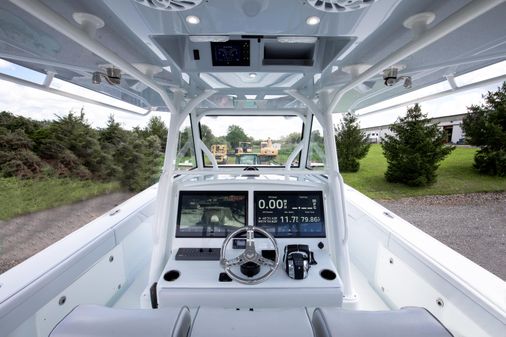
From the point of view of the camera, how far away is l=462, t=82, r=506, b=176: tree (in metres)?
5.56

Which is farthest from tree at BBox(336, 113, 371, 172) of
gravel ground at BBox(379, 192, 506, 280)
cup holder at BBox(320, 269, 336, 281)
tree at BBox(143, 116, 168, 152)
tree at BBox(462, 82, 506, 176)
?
cup holder at BBox(320, 269, 336, 281)

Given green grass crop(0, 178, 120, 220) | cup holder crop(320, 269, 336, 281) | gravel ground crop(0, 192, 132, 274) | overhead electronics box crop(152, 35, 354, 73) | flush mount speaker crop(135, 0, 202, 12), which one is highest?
overhead electronics box crop(152, 35, 354, 73)

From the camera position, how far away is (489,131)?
5965 millimetres

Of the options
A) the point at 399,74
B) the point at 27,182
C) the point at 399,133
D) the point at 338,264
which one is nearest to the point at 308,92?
the point at 399,74

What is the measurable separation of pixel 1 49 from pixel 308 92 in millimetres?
1883

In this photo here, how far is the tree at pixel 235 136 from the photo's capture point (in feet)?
9.48

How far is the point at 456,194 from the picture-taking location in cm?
745

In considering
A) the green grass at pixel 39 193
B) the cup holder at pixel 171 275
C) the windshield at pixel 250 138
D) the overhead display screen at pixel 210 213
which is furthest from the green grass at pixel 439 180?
the green grass at pixel 39 193

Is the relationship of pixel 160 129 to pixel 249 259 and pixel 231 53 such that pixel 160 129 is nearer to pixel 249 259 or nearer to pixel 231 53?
pixel 231 53

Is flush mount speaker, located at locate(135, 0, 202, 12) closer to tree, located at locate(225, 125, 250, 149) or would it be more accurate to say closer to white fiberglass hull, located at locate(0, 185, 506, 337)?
white fiberglass hull, located at locate(0, 185, 506, 337)

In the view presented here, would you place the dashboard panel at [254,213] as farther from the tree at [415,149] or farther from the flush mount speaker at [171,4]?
the tree at [415,149]

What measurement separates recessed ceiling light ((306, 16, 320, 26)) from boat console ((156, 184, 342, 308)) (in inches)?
41.6

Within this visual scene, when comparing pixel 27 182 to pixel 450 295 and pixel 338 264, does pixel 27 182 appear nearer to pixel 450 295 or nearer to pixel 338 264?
pixel 338 264

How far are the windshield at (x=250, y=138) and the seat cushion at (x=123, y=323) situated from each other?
7.45ft
